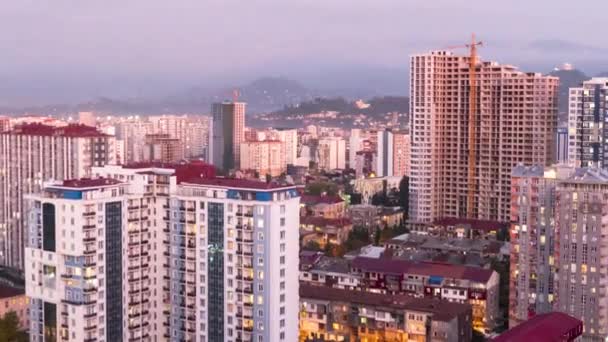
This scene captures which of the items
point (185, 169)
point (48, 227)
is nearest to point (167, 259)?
point (185, 169)

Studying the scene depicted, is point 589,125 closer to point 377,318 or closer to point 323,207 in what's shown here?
point 323,207

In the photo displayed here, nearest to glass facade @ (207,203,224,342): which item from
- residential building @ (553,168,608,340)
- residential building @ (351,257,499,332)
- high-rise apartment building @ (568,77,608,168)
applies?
residential building @ (351,257,499,332)

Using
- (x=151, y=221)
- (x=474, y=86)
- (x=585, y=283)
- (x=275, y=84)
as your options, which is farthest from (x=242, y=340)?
(x=275, y=84)

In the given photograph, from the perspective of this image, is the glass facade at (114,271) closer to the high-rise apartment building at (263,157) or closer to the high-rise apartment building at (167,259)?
the high-rise apartment building at (167,259)

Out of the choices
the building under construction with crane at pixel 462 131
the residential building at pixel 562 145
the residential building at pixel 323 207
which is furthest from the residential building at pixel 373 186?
the residential building at pixel 562 145

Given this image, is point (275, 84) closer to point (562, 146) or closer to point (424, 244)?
point (562, 146)

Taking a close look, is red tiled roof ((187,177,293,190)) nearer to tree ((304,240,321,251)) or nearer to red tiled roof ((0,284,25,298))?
red tiled roof ((0,284,25,298))
